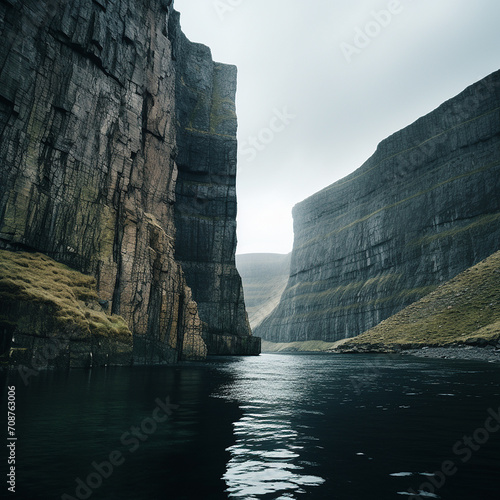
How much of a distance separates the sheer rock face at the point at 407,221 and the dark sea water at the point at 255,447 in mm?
103849

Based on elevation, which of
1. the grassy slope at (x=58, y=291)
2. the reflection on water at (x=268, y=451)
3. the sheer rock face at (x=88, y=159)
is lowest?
the reflection on water at (x=268, y=451)

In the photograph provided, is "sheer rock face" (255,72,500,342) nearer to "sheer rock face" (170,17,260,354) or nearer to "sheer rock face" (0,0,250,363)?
"sheer rock face" (170,17,260,354)

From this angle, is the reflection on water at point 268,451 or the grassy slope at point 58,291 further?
the grassy slope at point 58,291

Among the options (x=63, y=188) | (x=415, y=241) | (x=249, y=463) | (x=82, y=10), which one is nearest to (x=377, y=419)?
(x=249, y=463)

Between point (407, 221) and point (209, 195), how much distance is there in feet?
227

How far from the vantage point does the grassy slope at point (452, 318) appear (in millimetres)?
65000

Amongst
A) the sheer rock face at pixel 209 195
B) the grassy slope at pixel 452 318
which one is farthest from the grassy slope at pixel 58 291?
the grassy slope at pixel 452 318

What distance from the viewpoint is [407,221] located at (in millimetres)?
129250

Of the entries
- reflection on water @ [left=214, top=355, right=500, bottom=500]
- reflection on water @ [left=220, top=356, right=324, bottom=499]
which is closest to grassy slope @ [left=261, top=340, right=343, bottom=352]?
reflection on water @ [left=214, top=355, right=500, bottom=500]

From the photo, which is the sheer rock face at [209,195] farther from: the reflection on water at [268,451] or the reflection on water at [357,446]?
the reflection on water at [268,451]

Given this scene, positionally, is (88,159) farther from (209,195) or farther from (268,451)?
(209,195)

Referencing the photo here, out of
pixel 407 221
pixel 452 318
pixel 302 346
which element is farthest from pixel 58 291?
pixel 302 346

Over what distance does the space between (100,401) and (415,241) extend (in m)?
124

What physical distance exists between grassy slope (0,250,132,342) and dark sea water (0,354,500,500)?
14523 mm
